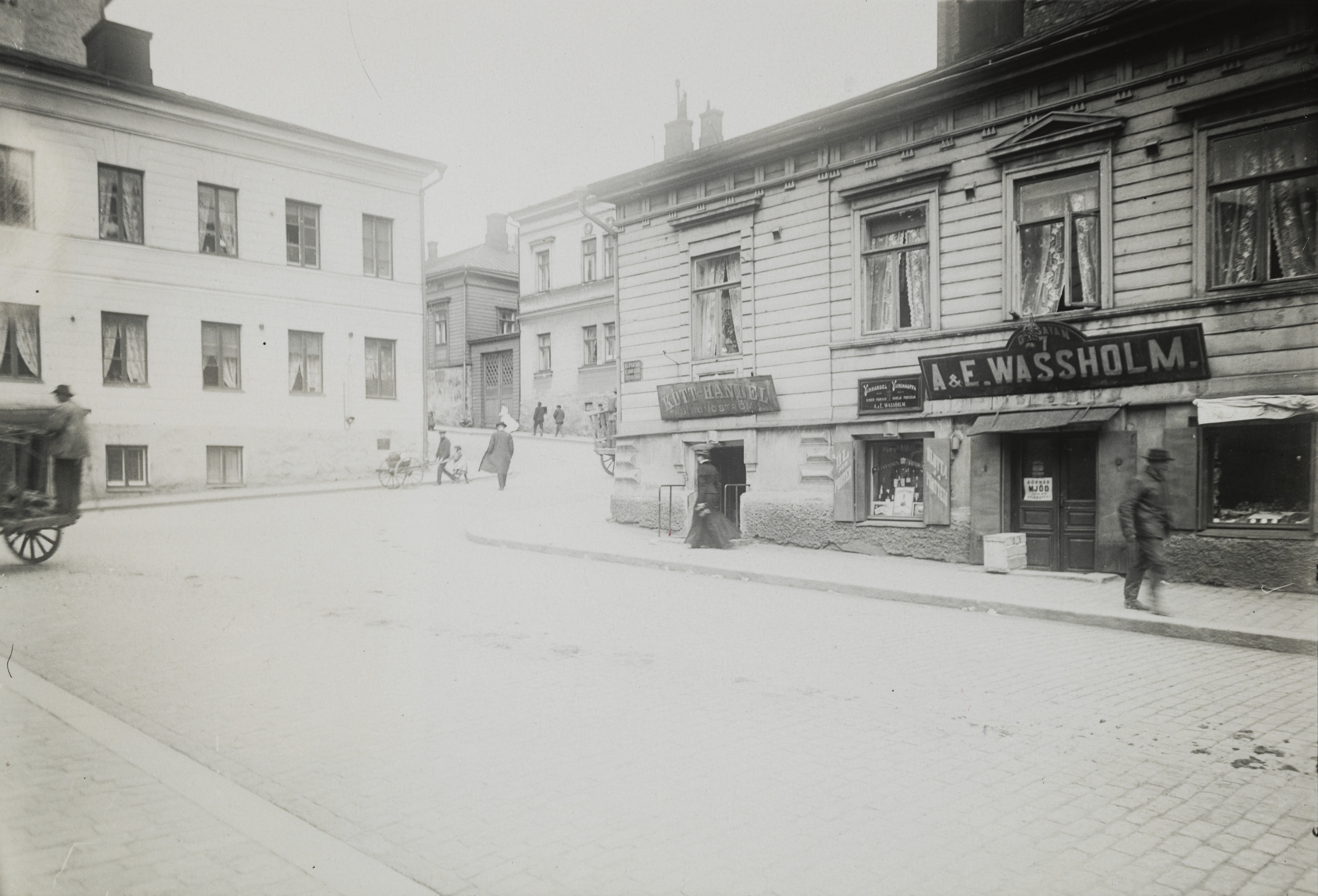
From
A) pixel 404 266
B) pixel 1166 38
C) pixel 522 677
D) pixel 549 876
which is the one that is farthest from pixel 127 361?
pixel 1166 38

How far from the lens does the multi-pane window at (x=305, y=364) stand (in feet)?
15.0

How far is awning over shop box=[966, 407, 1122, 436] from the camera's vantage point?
11844 mm

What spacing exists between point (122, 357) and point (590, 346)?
23.7 metres

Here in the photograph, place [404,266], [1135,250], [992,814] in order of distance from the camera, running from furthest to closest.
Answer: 1. [1135,250]
2. [404,266]
3. [992,814]

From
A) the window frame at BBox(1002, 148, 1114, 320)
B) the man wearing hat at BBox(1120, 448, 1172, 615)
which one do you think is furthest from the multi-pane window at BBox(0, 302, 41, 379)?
the window frame at BBox(1002, 148, 1114, 320)

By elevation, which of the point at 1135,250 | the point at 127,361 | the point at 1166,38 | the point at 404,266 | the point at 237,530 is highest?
the point at 1166,38

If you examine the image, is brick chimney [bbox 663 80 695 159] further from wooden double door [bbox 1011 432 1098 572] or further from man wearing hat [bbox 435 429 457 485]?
man wearing hat [bbox 435 429 457 485]

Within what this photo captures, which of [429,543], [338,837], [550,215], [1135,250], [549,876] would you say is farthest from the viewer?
[550,215]

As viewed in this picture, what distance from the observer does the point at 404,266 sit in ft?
18.0

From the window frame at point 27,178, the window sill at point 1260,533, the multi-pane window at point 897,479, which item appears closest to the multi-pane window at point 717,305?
the multi-pane window at point 897,479

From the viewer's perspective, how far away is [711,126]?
8.50 m

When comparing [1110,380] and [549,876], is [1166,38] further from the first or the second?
[549,876]

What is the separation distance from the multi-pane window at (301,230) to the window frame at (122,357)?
1133 mm

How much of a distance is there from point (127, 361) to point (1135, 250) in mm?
12156
